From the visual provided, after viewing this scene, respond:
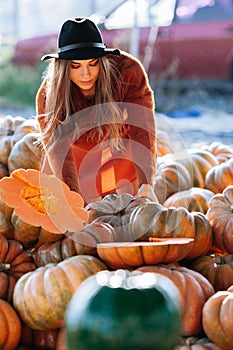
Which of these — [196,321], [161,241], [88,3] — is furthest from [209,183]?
[88,3]

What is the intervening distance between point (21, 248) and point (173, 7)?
27.0 feet

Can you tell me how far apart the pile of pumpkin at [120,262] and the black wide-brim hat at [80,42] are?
0.62m

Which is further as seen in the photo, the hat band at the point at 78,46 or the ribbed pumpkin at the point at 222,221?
the hat band at the point at 78,46

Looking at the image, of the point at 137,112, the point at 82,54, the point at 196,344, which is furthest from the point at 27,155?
the point at 196,344

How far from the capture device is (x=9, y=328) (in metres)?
2.51

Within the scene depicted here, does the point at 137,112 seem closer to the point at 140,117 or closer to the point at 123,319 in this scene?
the point at 140,117

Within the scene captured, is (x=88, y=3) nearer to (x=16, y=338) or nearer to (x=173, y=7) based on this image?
(x=173, y=7)

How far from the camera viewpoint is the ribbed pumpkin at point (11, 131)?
3.92 meters

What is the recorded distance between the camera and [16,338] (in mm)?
2527

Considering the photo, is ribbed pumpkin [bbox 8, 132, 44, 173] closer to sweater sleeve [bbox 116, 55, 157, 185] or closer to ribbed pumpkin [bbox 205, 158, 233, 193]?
sweater sleeve [bbox 116, 55, 157, 185]

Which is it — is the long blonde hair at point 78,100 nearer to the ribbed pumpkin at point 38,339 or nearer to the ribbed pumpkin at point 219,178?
the ribbed pumpkin at point 219,178

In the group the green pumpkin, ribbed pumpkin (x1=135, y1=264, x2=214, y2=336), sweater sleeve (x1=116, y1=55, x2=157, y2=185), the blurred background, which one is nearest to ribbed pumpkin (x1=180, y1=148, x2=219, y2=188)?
sweater sleeve (x1=116, y1=55, x2=157, y2=185)

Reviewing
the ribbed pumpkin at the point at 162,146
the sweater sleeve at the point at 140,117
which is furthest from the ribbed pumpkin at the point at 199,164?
the sweater sleeve at the point at 140,117

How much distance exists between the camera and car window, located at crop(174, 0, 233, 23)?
10.5 m
